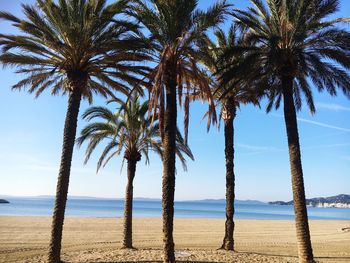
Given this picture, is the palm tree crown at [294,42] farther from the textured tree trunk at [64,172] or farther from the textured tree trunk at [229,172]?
the textured tree trunk at [64,172]

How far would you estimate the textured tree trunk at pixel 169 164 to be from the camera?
1156cm

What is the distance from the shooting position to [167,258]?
451 inches

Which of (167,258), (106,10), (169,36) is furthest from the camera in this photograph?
(106,10)

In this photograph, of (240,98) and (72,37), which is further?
(240,98)

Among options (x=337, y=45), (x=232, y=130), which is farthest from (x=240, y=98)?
(x=337, y=45)

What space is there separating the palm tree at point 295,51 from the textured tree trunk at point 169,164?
3020mm

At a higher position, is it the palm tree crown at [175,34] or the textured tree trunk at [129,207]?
the palm tree crown at [175,34]

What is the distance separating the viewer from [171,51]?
1246 cm

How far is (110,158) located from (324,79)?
11.8m

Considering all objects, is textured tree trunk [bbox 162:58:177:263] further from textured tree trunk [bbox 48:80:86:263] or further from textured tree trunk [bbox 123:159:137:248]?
textured tree trunk [bbox 123:159:137:248]

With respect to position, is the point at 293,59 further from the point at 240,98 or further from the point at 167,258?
the point at 167,258

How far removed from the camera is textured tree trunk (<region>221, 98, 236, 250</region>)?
16.6 metres

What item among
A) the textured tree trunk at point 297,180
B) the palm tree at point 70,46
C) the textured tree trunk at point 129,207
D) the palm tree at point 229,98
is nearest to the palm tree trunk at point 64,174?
the palm tree at point 70,46

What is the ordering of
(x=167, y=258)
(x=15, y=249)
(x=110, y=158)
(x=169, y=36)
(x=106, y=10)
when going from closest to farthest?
(x=167, y=258), (x=169, y=36), (x=106, y=10), (x=15, y=249), (x=110, y=158)
